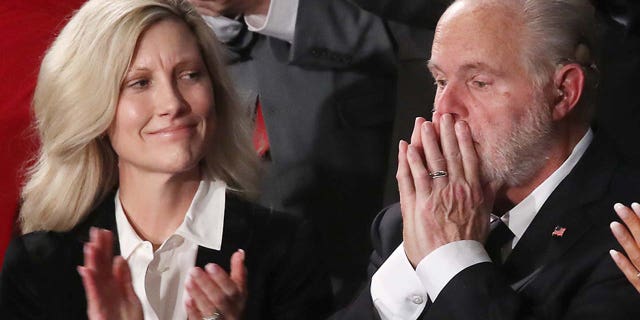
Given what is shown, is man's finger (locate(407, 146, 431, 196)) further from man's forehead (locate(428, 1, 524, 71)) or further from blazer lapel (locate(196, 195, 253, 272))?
blazer lapel (locate(196, 195, 253, 272))

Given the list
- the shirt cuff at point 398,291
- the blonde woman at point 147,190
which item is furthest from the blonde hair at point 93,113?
the shirt cuff at point 398,291

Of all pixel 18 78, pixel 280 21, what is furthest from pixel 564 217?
pixel 18 78

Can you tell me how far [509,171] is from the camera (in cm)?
170

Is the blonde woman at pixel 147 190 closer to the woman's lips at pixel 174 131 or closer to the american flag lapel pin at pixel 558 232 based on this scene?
the woman's lips at pixel 174 131

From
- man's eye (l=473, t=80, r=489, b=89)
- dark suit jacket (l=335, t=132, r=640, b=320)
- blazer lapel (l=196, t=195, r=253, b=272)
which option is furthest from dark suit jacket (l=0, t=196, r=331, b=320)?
man's eye (l=473, t=80, r=489, b=89)

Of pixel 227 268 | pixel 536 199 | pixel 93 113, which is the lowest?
pixel 227 268

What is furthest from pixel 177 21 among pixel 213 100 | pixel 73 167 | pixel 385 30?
pixel 385 30

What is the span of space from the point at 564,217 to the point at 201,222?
0.54 meters

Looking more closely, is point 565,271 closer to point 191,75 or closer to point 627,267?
point 627,267

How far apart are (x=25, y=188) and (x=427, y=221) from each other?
70cm

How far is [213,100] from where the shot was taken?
1868 millimetres

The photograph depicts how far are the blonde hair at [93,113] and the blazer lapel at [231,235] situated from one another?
4cm

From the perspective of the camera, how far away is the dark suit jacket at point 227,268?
1803 mm

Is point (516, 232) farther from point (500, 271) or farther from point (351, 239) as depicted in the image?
point (351, 239)
